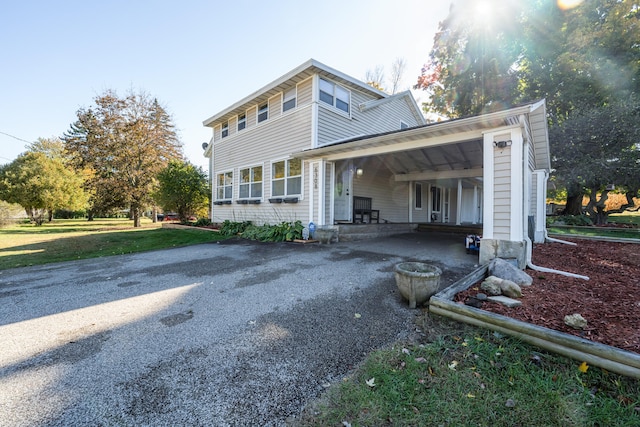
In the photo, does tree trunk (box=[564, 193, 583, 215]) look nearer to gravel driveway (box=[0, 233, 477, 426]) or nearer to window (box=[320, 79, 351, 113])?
window (box=[320, 79, 351, 113])

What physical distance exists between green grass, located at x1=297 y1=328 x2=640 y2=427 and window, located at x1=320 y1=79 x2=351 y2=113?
855cm

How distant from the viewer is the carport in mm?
4852

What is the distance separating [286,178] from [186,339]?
7.45 m

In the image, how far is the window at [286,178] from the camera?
9141 mm

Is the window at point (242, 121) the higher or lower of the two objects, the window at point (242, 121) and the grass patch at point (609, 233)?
the higher

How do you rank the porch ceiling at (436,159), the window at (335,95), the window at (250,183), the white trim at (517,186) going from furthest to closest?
the window at (250,183) → the window at (335,95) → the porch ceiling at (436,159) → the white trim at (517,186)

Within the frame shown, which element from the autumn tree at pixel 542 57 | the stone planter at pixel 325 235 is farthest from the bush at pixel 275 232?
the autumn tree at pixel 542 57

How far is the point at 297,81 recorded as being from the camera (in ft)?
30.0

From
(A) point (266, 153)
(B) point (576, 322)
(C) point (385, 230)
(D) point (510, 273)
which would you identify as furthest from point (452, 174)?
(B) point (576, 322)

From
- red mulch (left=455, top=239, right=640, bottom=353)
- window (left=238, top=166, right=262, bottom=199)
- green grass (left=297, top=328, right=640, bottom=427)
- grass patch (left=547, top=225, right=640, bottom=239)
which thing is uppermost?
window (left=238, top=166, right=262, bottom=199)

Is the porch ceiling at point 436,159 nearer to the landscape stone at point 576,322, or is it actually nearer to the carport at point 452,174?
the carport at point 452,174

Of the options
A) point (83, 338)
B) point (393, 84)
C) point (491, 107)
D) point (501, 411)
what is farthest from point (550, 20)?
point (83, 338)

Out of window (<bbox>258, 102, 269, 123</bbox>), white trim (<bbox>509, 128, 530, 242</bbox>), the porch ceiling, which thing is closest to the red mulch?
white trim (<bbox>509, 128, 530, 242</bbox>)

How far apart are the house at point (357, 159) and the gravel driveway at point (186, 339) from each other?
215 cm
